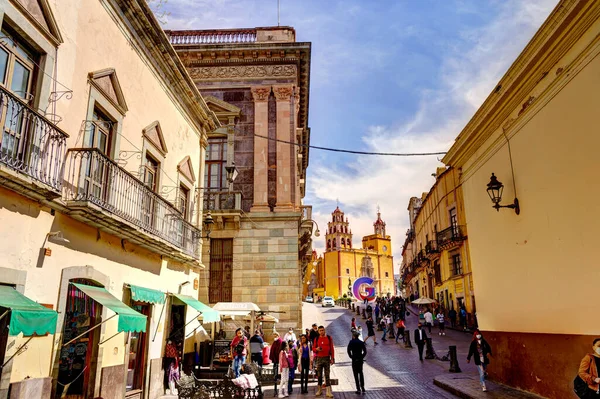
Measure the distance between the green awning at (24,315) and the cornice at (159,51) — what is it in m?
6.08

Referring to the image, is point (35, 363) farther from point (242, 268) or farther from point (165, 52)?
point (242, 268)

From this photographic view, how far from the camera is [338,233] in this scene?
96.9 meters

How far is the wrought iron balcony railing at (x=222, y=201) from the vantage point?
20.5 m

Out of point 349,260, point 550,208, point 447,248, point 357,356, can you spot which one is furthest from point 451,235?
point 349,260

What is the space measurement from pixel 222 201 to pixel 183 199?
22.9ft

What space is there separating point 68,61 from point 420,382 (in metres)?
11.4

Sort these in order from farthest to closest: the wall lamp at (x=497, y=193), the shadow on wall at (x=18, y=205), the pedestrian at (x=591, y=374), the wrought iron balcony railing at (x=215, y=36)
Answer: the wrought iron balcony railing at (x=215, y=36), the wall lamp at (x=497, y=193), the pedestrian at (x=591, y=374), the shadow on wall at (x=18, y=205)

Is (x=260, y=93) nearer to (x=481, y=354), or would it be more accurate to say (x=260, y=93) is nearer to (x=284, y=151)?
(x=284, y=151)

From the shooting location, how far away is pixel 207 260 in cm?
2056

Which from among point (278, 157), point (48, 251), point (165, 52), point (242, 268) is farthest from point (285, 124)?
point (48, 251)

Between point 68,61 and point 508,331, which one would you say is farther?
point 508,331

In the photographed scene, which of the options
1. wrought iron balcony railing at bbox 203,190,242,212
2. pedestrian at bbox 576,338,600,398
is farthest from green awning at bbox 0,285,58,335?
wrought iron balcony railing at bbox 203,190,242,212

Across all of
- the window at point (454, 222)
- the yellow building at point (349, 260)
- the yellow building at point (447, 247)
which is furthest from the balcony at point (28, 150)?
the yellow building at point (349, 260)

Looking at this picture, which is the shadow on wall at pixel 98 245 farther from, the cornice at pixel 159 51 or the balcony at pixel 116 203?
the cornice at pixel 159 51
